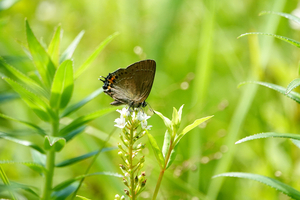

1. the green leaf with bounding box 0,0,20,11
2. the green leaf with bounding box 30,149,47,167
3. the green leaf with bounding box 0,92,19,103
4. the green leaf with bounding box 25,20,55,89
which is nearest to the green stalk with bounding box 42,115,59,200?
the green leaf with bounding box 30,149,47,167

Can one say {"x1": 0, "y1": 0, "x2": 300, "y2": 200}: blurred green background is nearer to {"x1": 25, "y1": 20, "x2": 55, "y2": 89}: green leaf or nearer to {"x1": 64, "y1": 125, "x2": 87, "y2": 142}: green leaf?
{"x1": 25, "y1": 20, "x2": 55, "y2": 89}: green leaf

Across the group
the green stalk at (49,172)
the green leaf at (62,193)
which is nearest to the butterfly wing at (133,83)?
the green stalk at (49,172)

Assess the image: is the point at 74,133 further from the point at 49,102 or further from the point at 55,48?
the point at 55,48

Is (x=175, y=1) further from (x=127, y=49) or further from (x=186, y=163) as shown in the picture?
(x=186, y=163)

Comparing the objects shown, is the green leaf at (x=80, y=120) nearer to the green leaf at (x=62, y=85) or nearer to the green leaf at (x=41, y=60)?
the green leaf at (x=62, y=85)

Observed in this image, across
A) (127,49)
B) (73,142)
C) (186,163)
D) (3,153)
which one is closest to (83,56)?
(127,49)

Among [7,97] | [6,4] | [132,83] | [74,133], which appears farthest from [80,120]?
[6,4]

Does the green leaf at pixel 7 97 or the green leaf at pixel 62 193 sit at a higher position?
the green leaf at pixel 7 97
